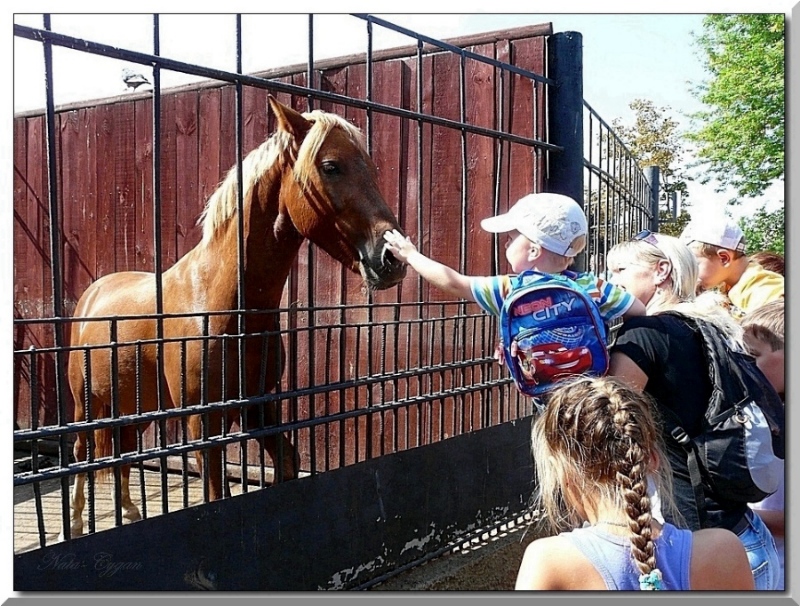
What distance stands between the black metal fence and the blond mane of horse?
96mm

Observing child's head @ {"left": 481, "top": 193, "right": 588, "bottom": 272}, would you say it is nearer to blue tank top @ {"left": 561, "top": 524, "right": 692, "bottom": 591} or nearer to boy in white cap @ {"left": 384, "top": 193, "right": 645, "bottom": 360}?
boy in white cap @ {"left": 384, "top": 193, "right": 645, "bottom": 360}

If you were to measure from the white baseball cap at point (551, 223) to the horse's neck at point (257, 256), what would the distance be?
4.28ft

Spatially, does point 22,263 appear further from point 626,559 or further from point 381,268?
point 626,559

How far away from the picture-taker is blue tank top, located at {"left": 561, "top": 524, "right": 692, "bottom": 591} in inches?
49.9

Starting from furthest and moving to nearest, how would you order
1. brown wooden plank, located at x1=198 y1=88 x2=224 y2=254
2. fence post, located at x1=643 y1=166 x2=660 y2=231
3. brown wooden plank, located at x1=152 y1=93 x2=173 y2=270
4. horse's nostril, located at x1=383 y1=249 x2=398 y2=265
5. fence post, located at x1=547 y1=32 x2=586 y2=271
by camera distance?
fence post, located at x1=643 y1=166 x2=660 y2=231 → brown wooden plank, located at x1=152 y1=93 x2=173 y2=270 → brown wooden plank, located at x1=198 y1=88 x2=224 y2=254 → fence post, located at x1=547 y1=32 x2=586 y2=271 → horse's nostril, located at x1=383 y1=249 x2=398 y2=265

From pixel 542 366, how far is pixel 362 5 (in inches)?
65.7

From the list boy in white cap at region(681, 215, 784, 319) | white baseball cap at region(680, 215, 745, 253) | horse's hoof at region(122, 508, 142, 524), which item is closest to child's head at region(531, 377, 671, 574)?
boy in white cap at region(681, 215, 784, 319)

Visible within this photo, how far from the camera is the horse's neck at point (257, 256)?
9.92 feet

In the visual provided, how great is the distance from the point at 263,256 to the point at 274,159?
0.40 m

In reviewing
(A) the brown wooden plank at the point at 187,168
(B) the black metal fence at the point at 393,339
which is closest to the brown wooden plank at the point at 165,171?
(A) the brown wooden plank at the point at 187,168

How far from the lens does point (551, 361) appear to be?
5.94 ft

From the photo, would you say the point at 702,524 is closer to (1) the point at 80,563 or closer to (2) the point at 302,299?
(1) the point at 80,563

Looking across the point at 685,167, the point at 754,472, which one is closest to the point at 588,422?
the point at 754,472

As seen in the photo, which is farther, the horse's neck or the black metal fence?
the horse's neck
